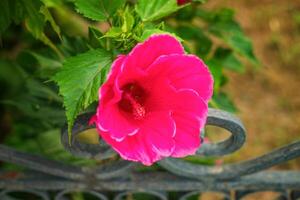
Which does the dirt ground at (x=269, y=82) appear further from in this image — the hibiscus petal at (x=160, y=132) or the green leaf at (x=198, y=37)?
the hibiscus petal at (x=160, y=132)

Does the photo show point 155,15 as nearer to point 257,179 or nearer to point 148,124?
point 148,124

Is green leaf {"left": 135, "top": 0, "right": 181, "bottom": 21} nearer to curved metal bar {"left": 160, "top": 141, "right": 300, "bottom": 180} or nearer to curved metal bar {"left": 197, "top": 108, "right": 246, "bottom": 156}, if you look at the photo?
curved metal bar {"left": 197, "top": 108, "right": 246, "bottom": 156}

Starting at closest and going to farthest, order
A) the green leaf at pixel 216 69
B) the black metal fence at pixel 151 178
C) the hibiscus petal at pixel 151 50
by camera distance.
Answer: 1. the hibiscus petal at pixel 151 50
2. the black metal fence at pixel 151 178
3. the green leaf at pixel 216 69

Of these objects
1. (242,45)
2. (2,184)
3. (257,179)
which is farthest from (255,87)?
(2,184)

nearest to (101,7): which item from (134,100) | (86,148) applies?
(134,100)

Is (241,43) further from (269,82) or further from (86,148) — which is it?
(269,82)

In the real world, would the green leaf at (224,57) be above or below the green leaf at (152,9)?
below

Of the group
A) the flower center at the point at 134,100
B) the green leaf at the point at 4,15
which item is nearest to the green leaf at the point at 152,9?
the flower center at the point at 134,100
